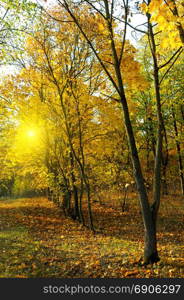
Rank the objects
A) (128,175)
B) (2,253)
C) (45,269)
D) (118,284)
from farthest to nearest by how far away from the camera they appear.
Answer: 1. (128,175)
2. (2,253)
3. (45,269)
4. (118,284)

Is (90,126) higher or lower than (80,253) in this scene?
higher

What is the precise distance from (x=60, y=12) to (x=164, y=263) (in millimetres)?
11758

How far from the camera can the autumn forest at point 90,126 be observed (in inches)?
218

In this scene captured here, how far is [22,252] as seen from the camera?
6.79 m

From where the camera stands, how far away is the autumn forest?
5.54 meters

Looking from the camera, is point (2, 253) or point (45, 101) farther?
point (45, 101)

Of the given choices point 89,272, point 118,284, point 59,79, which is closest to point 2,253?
point 89,272

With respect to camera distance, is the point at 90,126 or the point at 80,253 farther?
the point at 90,126

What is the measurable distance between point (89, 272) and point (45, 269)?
1067mm

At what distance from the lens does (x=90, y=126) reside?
13594 mm

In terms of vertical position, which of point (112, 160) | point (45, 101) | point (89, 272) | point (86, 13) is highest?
point (86, 13)

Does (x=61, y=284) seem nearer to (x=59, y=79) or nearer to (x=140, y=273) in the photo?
(x=140, y=273)

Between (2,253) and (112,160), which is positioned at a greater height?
(112,160)

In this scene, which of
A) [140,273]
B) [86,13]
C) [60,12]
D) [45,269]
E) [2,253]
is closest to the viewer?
[140,273]
